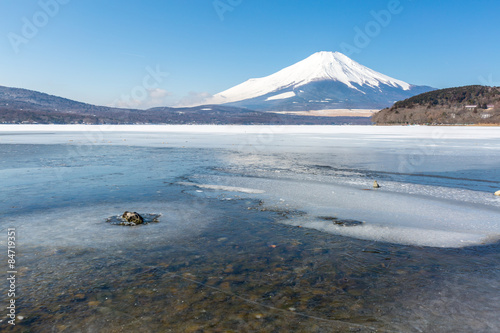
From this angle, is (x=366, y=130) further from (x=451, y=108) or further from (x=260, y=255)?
(x=260, y=255)

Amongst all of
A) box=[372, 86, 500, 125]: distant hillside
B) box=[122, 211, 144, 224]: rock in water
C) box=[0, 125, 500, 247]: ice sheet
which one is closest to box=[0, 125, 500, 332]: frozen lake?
box=[0, 125, 500, 247]: ice sheet

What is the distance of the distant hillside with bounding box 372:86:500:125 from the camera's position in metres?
90.9

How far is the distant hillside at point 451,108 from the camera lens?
90.9 m

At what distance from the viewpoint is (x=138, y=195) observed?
9.73 meters

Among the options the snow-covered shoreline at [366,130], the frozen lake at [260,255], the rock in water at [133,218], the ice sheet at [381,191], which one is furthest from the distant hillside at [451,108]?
the rock in water at [133,218]

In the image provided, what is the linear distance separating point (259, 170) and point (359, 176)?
13.1ft

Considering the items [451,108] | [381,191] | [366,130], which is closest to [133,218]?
[381,191]

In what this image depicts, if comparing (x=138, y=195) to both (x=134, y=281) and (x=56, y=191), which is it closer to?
(x=56, y=191)

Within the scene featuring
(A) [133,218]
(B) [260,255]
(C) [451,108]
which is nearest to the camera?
(B) [260,255]

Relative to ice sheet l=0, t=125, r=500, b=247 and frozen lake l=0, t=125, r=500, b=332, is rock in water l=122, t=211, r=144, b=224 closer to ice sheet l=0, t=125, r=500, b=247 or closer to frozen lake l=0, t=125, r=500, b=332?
frozen lake l=0, t=125, r=500, b=332

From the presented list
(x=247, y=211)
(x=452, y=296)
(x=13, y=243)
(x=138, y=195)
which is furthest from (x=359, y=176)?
(x=13, y=243)

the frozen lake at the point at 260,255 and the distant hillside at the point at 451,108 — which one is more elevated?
the distant hillside at the point at 451,108

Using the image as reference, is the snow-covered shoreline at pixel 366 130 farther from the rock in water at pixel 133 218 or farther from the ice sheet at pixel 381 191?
the rock in water at pixel 133 218

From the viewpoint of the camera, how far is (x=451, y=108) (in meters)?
100
